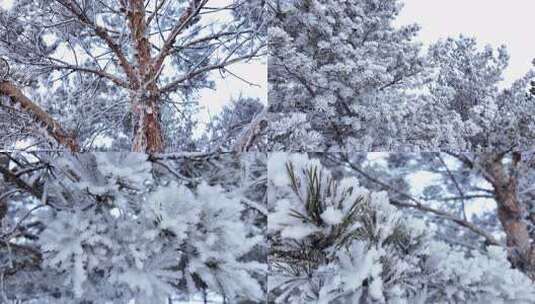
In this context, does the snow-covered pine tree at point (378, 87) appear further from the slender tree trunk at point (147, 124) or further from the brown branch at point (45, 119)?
the brown branch at point (45, 119)

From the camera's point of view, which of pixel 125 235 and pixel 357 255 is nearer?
pixel 357 255

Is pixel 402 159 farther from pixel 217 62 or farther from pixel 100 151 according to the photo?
pixel 100 151

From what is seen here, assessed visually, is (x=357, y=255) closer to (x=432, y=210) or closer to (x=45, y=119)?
(x=432, y=210)

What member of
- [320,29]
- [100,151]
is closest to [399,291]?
[320,29]

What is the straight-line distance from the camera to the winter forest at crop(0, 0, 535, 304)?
1857 millimetres

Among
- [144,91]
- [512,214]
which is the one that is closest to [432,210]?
[512,214]

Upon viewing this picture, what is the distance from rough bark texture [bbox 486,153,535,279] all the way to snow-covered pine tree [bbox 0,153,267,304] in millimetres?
692

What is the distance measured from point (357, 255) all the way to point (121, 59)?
36.8 inches

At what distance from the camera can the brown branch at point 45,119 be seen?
2023 mm

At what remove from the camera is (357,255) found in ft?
5.45

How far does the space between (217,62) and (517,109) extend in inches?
36.5

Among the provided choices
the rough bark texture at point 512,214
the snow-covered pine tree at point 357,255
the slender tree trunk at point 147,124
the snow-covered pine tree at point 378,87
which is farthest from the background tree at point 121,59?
the rough bark texture at point 512,214

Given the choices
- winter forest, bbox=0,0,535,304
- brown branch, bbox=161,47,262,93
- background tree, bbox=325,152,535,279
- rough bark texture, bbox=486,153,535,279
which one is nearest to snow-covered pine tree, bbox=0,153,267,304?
winter forest, bbox=0,0,535,304

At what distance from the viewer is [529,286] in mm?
1881
